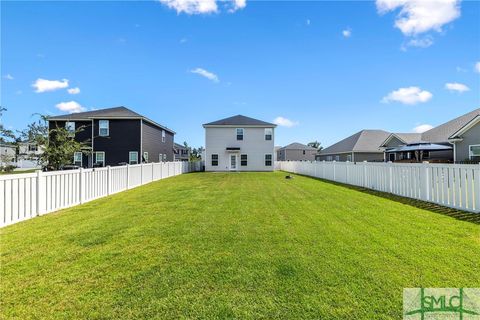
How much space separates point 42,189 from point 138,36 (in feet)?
40.1

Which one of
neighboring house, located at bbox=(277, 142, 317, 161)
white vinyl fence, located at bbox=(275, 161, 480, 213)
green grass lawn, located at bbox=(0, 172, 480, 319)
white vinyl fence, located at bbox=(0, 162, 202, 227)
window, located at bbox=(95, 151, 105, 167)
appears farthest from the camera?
neighboring house, located at bbox=(277, 142, 317, 161)

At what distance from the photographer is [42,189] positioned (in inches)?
237

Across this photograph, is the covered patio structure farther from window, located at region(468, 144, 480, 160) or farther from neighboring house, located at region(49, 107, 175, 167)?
neighboring house, located at region(49, 107, 175, 167)

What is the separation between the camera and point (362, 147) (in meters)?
32.3

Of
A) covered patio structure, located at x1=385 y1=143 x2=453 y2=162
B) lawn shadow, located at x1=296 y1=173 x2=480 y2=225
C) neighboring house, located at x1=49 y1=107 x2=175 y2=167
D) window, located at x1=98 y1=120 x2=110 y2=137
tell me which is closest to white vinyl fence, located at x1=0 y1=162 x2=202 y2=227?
lawn shadow, located at x1=296 y1=173 x2=480 y2=225

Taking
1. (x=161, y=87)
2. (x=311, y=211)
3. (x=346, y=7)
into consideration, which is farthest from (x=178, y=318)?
(x=161, y=87)

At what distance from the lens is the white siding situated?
96.7 feet

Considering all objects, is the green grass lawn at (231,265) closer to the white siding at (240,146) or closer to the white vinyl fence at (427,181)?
the white vinyl fence at (427,181)

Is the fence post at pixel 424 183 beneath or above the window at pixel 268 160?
beneath

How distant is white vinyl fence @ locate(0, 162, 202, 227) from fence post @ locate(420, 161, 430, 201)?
9973 millimetres

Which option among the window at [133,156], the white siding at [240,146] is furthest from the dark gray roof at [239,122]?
the window at [133,156]

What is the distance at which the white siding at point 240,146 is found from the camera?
29469 mm

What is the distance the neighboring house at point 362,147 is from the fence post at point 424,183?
25.9 m

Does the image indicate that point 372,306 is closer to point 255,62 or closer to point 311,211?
point 311,211
